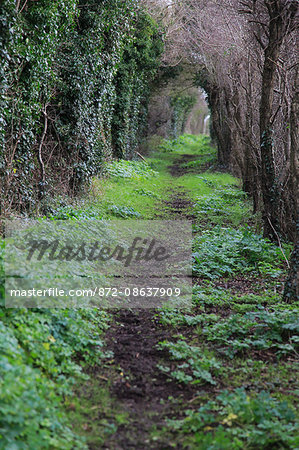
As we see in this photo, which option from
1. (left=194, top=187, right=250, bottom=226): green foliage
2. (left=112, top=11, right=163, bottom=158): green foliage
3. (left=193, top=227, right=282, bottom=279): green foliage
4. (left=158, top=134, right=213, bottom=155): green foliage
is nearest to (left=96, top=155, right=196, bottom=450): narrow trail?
(left=193, top=227, right=282, bottom=279): green foliage

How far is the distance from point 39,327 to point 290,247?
21.0 ft

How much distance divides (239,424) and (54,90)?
8982mm

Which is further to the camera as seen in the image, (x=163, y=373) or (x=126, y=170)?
(x=126, y=170)

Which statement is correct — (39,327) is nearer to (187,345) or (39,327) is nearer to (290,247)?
(187,345)

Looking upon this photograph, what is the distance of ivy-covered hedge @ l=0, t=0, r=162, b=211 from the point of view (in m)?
8.01

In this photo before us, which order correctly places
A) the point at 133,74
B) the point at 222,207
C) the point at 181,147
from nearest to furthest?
the point at 222,207 → the point at 133,74 → the point at 181,147

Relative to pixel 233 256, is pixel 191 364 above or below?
below

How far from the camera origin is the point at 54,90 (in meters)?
10.2

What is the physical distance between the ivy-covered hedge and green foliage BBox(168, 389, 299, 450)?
568 centimetres

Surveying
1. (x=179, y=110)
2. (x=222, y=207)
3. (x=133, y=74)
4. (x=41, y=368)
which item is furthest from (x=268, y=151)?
(x=179, y=110)

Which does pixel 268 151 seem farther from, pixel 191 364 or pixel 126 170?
pixel 126 170

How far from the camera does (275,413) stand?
3.47m

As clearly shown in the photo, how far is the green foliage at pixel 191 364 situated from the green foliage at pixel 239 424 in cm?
41

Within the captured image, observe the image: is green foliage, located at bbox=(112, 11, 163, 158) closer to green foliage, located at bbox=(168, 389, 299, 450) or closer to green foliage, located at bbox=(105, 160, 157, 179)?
green foliage, located at bbox=(105, 160, 157, 179)
